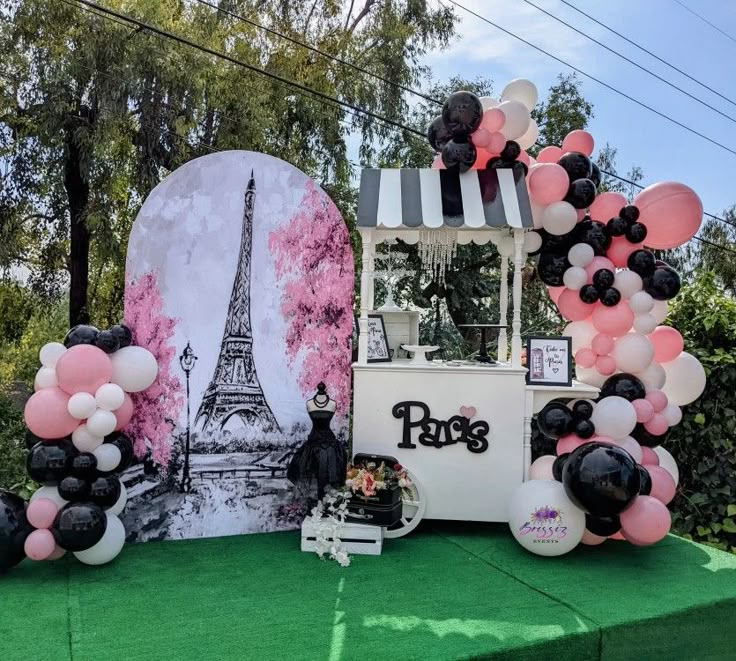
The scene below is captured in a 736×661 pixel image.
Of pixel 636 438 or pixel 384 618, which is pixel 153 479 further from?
pixel 636 438

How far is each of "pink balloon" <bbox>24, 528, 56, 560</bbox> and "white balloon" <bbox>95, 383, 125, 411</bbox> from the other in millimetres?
656

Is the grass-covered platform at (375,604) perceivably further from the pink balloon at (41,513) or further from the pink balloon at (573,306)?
the pink balloon at (573,306)

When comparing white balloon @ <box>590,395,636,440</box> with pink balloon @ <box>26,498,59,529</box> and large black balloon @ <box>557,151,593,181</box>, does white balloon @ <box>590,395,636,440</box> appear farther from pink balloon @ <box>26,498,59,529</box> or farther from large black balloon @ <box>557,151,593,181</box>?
pink balloon @ <box>26,498,59,529</box>

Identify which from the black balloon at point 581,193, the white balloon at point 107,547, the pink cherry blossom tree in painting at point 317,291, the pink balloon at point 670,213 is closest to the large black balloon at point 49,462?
the white balloon at point 107,547

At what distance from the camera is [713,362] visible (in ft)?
14.2

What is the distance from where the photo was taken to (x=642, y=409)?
12.1 feet

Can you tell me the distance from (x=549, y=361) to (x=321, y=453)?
1569 mm

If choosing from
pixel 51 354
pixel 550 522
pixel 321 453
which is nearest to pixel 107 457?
pixel 51 354

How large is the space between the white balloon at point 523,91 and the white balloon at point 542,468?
2.32 m

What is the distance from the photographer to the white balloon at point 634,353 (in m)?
3.74

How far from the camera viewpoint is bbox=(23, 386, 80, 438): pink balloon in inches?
119

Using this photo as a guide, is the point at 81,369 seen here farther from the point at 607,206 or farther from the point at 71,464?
the point at 607,206

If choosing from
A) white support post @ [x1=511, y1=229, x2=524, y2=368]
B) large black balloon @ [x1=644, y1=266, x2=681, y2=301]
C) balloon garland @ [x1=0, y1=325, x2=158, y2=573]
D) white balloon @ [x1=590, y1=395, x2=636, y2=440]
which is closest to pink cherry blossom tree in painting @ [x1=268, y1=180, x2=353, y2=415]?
white support post @ [x1=511, y1=229, x2=524, y2=368]

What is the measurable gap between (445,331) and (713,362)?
3.76m
